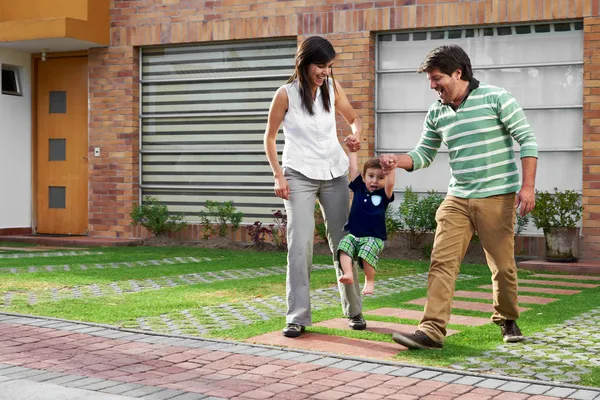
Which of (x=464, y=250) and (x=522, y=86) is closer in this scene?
(x=464, y=250)

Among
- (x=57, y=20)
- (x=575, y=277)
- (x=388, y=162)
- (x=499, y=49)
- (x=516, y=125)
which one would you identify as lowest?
(x=575, y=277)

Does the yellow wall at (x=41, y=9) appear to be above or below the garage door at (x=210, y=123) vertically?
above

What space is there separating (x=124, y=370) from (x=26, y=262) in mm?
7031

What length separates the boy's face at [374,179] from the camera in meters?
6.47

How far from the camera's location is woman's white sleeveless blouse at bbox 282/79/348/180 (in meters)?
6.54

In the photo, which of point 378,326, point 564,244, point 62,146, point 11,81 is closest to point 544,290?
point 564,244

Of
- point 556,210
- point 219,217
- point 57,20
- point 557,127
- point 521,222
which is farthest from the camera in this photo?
point 219,217

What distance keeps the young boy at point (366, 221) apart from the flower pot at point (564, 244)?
19.3 ft

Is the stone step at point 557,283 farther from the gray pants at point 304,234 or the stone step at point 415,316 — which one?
the gray pants at point 304,234

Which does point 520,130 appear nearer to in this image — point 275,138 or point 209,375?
point 275,138

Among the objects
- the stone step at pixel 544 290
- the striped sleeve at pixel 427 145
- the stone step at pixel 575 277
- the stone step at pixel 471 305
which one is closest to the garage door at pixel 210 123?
the stone step at pixel 575 277

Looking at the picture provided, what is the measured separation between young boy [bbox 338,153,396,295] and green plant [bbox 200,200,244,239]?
27.3 ft

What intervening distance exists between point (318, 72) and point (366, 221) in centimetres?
106

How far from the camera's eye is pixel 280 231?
14227 millimetres
